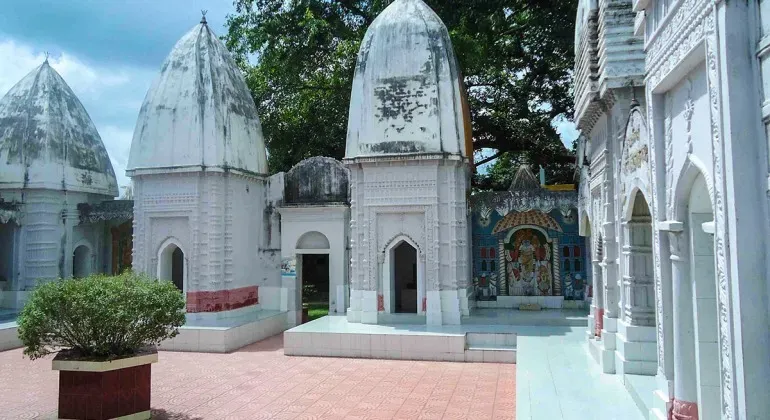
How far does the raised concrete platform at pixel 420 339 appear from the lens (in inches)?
424

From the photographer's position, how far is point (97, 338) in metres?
6.73

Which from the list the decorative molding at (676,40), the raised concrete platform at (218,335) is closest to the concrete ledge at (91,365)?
the raised concrete platform at (218,335)

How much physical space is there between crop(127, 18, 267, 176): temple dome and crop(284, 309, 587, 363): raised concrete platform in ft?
15.4

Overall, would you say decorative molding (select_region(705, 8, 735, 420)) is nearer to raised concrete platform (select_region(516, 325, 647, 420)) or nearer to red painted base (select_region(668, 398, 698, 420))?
red painted base (select_region(668, 398, 698, 420))

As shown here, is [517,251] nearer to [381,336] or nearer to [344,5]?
[381,336]

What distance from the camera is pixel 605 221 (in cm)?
797

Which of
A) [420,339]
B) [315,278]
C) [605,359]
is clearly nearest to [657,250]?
[605,359]

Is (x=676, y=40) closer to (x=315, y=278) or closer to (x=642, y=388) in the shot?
(x=642, y=388)

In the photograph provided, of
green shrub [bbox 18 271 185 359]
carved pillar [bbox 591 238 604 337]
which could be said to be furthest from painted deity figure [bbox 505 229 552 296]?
green shrub [bbox 18 271 185 359]

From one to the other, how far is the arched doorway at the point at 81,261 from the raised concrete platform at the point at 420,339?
27.4ft

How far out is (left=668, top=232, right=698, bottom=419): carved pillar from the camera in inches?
167

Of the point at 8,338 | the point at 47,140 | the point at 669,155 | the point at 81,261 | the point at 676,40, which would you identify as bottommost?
the point at 8,338

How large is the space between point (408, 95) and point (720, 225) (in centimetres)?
1008

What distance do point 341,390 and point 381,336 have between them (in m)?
2.51
